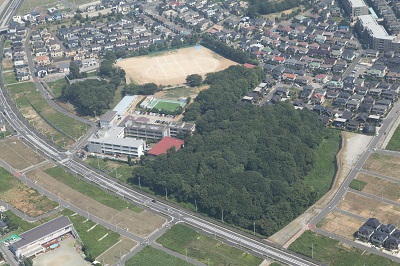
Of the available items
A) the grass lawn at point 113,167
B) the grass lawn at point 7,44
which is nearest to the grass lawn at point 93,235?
the grass lawn at point 113,167

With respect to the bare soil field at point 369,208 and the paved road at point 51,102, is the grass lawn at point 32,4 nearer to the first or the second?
A: the paved road at point 51,102

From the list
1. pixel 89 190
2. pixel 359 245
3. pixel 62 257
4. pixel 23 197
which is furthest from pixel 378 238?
pixel 23 197

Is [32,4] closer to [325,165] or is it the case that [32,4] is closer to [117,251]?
[325,165]

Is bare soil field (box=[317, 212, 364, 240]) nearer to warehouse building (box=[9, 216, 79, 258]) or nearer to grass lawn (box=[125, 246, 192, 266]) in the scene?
grass lawn (box=[125, 246, 192, 266])

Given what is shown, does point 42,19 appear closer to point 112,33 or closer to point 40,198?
point 112,33

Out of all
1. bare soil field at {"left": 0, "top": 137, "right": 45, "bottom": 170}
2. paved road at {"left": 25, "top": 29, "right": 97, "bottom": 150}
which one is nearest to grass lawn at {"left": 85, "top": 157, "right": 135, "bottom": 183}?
paved road at {"left": 25, "top": 29, "right": 97, "bottom": 150}
